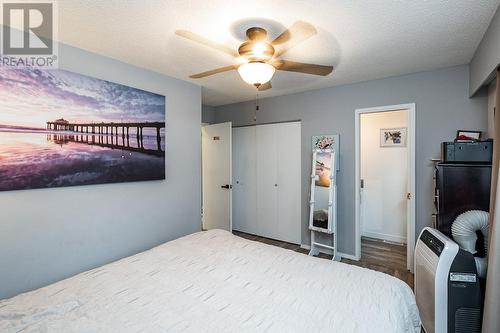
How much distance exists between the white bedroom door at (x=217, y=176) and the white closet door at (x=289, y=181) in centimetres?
85

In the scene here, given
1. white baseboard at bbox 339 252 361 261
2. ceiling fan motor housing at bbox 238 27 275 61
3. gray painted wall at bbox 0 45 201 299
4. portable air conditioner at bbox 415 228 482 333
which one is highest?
ceiling fan motor housing at bbox 238 27 275 61

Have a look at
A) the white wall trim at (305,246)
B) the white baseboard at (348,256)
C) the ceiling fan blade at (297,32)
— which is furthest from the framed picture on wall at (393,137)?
the ceiling fan blade at (297,32)

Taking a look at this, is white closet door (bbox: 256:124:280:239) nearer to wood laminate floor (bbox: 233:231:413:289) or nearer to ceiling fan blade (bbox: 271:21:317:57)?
wood laminate floor (bbox: 233:231:413:289)

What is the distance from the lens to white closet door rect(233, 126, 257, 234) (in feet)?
14.6

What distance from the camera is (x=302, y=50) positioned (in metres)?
2.29

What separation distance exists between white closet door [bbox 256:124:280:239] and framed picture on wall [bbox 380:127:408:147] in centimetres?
190

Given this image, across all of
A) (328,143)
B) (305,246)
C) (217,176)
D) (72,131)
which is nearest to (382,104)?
(328,143)

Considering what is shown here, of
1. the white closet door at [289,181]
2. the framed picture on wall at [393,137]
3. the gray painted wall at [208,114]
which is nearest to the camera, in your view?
the white closet door at [289,181]

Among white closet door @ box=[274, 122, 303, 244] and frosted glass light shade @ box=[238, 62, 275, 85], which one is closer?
frosted glass light shade @ box=[238, 62, 275, 85]

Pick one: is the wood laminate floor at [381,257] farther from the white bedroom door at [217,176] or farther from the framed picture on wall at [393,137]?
the framed picture on wall at [393,137]

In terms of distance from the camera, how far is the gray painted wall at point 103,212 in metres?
1.92

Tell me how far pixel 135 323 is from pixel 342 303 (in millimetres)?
1095

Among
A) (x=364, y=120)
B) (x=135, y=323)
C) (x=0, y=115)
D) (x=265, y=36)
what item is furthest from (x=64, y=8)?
(x=364, y=120)

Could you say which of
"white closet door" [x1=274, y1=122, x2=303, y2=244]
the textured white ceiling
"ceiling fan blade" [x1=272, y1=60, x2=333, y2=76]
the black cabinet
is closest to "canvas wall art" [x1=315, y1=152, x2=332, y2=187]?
"white closet door" [x1=274, y1=122, x2=303, y2=244]
